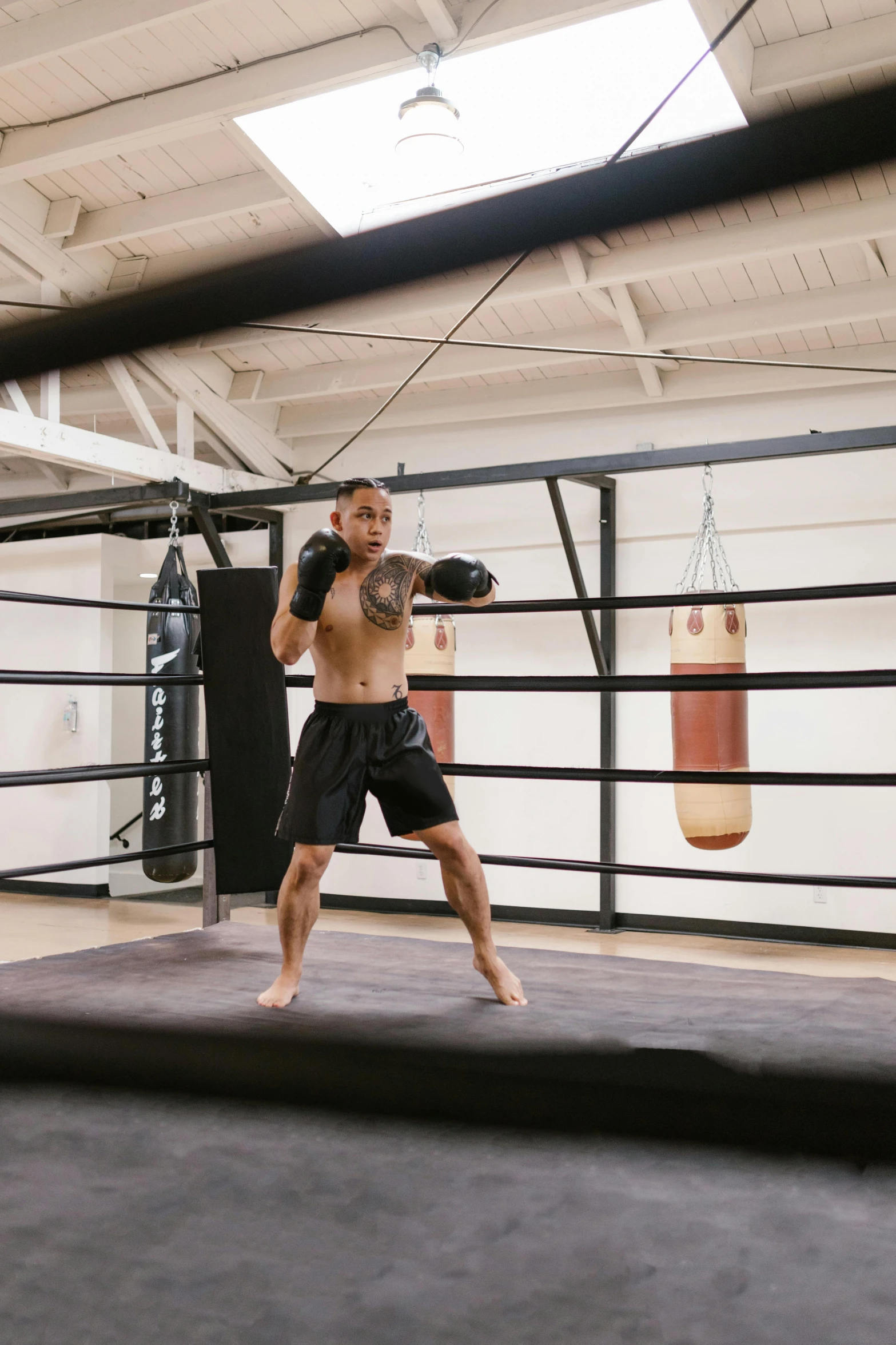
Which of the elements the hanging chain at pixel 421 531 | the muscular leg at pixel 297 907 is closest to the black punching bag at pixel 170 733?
the hanging chain at pixel 421 531

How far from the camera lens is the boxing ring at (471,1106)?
0.33 m

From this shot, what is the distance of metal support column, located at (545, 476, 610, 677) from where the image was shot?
495 centimetres

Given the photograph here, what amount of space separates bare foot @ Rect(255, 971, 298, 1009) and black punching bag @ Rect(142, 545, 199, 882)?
3104 mm

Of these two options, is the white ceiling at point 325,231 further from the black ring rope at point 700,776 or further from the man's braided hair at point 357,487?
the black ring rope at point 700,776

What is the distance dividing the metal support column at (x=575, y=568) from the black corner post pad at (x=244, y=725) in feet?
7.55

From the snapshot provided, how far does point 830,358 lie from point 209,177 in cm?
303

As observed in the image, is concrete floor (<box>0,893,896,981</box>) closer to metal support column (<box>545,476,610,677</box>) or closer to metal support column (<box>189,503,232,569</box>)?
metal support column (<box>545,476,610,677</box>)

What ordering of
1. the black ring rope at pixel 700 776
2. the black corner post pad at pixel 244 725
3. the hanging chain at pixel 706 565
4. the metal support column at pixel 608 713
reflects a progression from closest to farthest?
the black ring rope at pixel 700 776 → the black corner post pad at pixel 244 725 → the hanging chain at pixel 706 565 → the metal support column at pixel 608 713

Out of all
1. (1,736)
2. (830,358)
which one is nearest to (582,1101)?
(830,358)

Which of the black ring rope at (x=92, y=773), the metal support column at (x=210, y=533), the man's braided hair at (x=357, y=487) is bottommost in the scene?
the black ring rope at (x=92, y=773)

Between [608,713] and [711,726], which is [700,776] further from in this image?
[608,713]

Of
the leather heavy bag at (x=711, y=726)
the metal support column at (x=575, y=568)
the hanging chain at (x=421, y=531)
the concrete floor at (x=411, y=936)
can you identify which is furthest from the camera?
the hanging chain at (x=421, y=531)

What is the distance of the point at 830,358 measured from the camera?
5.16 metres

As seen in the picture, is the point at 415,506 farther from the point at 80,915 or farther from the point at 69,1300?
the point at 69,1300
